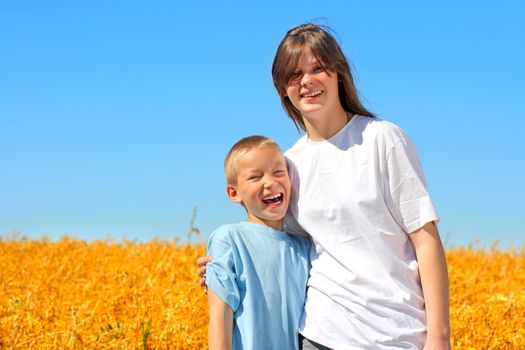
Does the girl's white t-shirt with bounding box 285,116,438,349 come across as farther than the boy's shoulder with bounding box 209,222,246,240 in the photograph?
→ No

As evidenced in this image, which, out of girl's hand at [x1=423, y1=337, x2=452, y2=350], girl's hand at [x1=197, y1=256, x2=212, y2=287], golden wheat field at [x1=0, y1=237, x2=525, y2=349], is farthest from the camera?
golden wheat field at [x1=0, y1=237, x2=525, y2=349]

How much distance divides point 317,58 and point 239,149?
558 mm

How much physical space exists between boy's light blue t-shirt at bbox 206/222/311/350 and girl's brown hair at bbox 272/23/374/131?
0.75 meters

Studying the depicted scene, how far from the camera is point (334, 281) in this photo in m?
3.09

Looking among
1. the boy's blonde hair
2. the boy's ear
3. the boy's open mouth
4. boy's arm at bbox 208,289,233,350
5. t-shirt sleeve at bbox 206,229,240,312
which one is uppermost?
the boy's blonde hair

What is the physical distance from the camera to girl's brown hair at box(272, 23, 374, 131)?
327 centimetres

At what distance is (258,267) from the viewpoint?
10.6 feet

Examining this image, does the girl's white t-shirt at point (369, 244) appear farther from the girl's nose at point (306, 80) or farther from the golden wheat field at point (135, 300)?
the golden wheat field at point (135, 300)

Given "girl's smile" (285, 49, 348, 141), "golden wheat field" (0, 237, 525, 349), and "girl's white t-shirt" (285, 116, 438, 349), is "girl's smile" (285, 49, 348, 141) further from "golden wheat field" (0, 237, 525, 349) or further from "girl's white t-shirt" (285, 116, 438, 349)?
"golden wheat field" (0, 237, 525, 349)

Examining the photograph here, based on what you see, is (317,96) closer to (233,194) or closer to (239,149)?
(239,149)

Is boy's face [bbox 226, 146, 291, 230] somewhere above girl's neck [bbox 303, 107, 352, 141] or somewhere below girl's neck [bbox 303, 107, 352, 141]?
below

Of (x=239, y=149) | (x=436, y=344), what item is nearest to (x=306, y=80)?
(x=239, y=149)

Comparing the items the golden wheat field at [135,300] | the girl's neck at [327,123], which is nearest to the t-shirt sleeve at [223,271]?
the girl's neck at [327,123]

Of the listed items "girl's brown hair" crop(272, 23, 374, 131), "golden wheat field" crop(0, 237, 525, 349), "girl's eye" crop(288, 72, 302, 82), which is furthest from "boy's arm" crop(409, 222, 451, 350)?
"golden wheat field" crop(0, 237, 525, 349)
